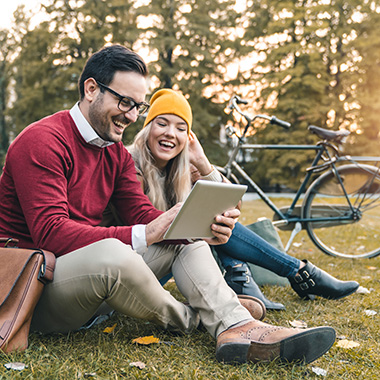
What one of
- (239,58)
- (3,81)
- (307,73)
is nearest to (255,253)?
(307,73)

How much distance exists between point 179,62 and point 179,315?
62.6 ft

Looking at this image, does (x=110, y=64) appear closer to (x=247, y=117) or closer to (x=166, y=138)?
(x=166, y=138)

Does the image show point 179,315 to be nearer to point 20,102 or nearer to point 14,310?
point 14,310

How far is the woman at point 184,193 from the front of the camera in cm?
288

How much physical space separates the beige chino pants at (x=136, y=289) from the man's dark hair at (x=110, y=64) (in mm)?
798

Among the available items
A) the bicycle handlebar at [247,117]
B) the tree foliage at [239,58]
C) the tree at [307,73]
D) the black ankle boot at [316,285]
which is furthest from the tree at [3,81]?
the black ankle boot at [316,285]

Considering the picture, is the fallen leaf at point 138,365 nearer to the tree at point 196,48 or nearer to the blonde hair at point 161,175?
the blonde hair at point 161,175

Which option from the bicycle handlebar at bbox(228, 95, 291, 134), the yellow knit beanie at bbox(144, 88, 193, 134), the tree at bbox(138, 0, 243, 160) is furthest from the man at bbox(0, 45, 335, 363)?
the tree at bbox(138, 0, 243, 160)

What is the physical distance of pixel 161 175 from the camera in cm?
302

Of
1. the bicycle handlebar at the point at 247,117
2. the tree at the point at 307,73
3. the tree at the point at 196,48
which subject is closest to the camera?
the bicycle handlebar at the point at 247,117

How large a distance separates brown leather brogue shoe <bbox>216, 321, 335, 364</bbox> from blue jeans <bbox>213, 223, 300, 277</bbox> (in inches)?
33.0

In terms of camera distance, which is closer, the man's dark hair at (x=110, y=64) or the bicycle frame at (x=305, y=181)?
the man's dark hair at (x=110, y=64)

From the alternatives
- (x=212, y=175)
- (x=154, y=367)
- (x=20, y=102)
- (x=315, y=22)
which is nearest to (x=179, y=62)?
(x=315, y=22)

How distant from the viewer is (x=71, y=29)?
69.2 ft
